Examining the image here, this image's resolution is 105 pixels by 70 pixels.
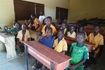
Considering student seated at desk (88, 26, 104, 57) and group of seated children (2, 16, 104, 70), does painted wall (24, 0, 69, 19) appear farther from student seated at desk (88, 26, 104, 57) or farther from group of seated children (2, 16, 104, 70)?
student seated at desk (88, 26, 104, 57)

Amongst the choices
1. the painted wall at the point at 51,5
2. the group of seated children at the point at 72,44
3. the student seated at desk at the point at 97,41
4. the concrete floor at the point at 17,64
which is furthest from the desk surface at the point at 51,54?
the painted wall at the point at 51,5

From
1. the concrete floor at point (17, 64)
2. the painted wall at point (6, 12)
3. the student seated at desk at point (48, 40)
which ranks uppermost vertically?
the painted wall at point (6, 12)

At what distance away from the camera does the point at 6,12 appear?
5188 millimetres

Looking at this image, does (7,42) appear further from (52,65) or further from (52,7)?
(52,7)

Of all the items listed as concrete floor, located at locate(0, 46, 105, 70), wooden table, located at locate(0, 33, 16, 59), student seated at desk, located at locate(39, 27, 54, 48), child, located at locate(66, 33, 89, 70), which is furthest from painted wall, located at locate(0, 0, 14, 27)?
child, located at locate(66, 33, 89, 70)

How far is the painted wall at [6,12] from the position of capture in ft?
16.5

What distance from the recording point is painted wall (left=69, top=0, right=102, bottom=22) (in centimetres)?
696

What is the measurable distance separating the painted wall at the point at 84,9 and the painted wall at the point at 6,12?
153 inches

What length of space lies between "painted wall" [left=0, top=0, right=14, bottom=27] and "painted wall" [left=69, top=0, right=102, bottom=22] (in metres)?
3.89

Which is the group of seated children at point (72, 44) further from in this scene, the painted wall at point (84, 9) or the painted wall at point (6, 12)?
the painted wall at point (84, 9)

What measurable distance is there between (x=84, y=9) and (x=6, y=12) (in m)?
4.17

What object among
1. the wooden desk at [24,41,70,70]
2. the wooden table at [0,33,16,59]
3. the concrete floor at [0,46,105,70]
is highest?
the wooden desk at [24,41,70,70]

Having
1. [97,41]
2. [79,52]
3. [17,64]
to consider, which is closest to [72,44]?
[79,52]

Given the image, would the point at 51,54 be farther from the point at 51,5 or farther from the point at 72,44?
the point at 51,5
